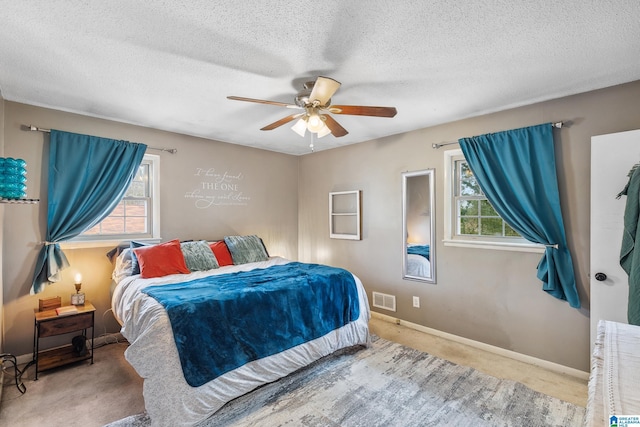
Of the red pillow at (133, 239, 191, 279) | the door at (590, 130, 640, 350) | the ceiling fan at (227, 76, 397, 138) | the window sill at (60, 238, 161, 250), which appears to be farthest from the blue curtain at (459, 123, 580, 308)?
the window sill at (60, 238, 161, 250)

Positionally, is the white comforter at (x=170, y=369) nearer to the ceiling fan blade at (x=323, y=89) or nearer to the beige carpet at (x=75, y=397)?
the beige carpet at (x=75, y=397)

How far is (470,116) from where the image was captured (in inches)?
123

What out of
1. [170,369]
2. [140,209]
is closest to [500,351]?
[170,369]

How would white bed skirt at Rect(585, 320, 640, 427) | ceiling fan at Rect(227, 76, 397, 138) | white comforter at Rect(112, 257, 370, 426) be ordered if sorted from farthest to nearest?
1. ceiling fan at Rect(227, 76, 397, 138)
2. white comforter at Rect(112, 257, 370, 426)
3. white bed skirt at Rect(585, 320, 640, 427)

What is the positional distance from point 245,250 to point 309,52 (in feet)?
8.28

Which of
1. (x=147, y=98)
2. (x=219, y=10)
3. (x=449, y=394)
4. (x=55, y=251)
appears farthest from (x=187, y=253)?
(x=449, y=394)

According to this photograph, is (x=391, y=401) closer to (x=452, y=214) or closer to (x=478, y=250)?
(x=478, y=250)

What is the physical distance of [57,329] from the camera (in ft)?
8.29

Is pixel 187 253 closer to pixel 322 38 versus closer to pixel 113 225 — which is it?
pixel 113 225

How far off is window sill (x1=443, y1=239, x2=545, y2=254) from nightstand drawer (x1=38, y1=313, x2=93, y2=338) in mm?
3615

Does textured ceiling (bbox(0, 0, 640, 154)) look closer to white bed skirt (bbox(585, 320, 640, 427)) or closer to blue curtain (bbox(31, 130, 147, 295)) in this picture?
blue curtain (bbox(31, 130, 147, 295))

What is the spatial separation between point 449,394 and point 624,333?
1414 millimetres

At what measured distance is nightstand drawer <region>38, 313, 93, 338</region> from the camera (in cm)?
246

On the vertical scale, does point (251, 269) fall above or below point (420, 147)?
below
